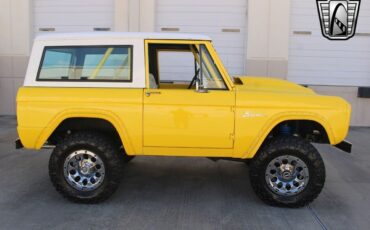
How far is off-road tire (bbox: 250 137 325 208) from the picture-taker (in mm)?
4238

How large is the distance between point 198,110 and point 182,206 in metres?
1.15

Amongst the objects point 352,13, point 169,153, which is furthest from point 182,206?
point 352,13

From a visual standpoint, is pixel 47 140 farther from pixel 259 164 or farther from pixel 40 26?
pixel 40 26

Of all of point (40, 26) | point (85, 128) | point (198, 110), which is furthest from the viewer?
point (40, 26)

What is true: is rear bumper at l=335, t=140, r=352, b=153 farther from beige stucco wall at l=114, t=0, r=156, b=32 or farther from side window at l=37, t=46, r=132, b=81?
beige stucco wall at l=114, t=0, r=156, b=32

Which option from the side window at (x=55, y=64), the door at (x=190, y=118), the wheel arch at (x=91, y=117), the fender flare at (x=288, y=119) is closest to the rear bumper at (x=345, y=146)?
the fender flare at (x=288, y=119)

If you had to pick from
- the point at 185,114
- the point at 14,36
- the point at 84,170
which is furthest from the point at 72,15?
the point at 185,114

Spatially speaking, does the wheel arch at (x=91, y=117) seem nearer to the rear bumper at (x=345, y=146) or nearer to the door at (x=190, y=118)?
the door at (x=190, y=118)

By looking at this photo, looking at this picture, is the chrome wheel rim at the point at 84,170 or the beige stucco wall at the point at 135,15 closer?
the chrome wheel rim at the point at 84,170

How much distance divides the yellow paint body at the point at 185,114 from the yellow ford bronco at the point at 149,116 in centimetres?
1

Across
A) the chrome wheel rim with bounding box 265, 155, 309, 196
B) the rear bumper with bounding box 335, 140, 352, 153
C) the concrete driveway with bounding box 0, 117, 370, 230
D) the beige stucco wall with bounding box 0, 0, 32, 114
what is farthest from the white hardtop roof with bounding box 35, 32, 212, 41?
the beige stucco wall with bounding box 0, 0, 32, 114

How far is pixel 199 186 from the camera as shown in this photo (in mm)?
5086

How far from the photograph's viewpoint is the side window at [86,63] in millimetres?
4398

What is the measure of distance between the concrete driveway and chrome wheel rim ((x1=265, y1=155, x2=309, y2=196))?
0.24 metres
